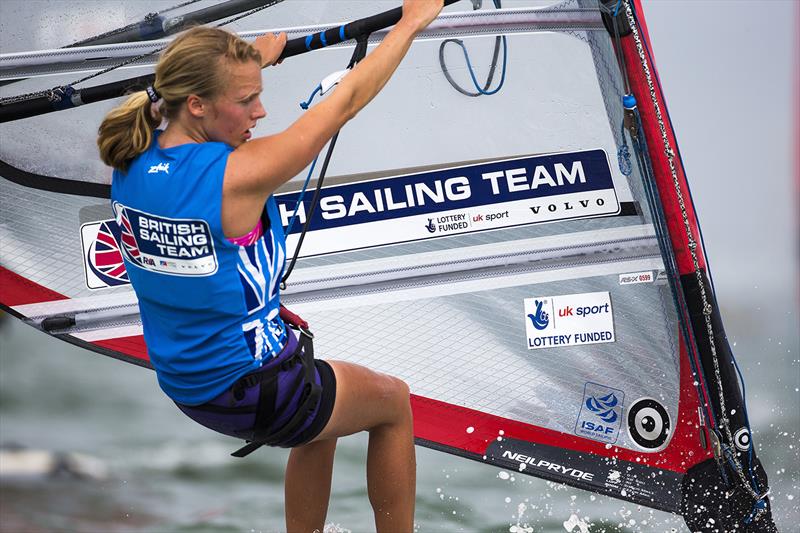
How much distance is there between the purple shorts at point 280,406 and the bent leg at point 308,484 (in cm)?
24

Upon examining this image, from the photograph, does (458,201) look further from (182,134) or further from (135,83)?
(182,134)

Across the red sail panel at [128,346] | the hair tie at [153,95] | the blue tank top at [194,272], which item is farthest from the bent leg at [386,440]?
the red sail panel at [128,346]

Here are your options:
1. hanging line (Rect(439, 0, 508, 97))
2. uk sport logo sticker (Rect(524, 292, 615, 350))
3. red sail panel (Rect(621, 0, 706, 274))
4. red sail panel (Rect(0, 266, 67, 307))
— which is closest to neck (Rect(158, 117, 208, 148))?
hanging line (Rect(439, 0, 508, 97))

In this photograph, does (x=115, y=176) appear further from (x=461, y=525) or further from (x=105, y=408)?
(x=105, y=408)

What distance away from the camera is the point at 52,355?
5320 mm

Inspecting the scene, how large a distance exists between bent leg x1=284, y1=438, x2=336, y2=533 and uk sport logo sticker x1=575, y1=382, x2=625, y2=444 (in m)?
0.92

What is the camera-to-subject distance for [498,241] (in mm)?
2842

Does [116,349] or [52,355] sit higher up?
[116,349]

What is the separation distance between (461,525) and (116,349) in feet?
3.96

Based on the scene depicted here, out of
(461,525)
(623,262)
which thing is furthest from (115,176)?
(461,525)

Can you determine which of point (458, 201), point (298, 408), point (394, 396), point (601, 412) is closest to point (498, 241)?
point (458, 201)

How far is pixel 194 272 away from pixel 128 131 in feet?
0.97

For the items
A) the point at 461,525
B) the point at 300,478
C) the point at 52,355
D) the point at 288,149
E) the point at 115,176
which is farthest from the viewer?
the point at 52,355

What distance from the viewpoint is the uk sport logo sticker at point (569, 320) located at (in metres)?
2.86
